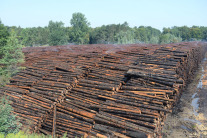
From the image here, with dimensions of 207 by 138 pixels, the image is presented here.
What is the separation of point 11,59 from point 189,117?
12657 mm

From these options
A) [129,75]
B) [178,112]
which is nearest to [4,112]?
[129,75]

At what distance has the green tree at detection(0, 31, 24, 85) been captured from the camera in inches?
482

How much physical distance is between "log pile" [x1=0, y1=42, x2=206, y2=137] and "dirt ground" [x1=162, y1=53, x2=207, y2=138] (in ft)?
4.00

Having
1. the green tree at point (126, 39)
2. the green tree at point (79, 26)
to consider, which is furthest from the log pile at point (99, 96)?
the green tree at point (79, 26)

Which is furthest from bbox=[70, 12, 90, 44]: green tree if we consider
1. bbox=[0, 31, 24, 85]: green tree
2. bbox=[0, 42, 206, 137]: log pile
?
bbox=[0, 42, 206, 137]: log pile

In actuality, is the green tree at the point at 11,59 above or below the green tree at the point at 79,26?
below

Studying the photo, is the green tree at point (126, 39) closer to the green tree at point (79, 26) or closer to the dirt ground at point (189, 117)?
the green tree at point (79, 26)

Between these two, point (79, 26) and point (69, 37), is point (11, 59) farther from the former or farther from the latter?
point (69, 37)

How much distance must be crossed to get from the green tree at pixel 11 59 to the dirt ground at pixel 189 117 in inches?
433

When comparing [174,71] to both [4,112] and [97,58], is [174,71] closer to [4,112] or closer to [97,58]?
[97,58]

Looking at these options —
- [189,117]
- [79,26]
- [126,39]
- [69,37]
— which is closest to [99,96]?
[189,117]

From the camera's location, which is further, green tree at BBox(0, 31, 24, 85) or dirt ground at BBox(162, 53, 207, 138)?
green tree at BBox(0, 31, 24, 85)

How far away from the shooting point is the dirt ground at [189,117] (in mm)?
8055

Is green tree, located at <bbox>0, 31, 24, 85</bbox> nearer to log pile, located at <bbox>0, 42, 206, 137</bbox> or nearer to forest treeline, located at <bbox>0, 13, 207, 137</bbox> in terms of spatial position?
forest treeline, located at <bbox>0, 13, 207, 137</bbox>
